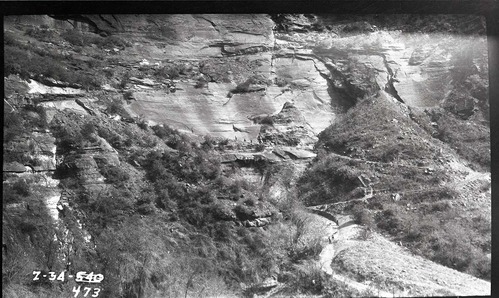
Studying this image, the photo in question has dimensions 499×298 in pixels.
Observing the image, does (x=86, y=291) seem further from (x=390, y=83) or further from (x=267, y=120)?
(x=390, y=83)

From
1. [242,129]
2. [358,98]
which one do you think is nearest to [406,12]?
[358,98]

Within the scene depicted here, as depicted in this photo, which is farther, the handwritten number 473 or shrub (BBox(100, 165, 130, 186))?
shrub (BBox(100, 165, 130, 186))

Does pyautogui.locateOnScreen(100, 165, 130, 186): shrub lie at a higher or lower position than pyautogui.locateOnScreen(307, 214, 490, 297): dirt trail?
higher

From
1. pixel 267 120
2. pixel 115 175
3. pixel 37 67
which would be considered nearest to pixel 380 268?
pixel 267 120

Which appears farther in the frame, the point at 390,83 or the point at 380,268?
the point at 390,83

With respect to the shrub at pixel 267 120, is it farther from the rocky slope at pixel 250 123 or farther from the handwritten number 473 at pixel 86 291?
the handwritten number 473 at pixel 86 291

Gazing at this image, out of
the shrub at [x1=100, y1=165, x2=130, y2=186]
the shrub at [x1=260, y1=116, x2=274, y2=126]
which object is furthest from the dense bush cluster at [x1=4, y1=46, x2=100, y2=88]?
the shrub at [x1=260, y1=116, x2=274, y2=126]

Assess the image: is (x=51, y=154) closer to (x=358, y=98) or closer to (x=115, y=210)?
(x=115, y=210)

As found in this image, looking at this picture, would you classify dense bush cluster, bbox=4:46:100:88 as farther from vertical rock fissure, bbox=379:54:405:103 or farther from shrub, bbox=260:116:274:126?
vertical rock fissure, bbox=379:54:405:103
